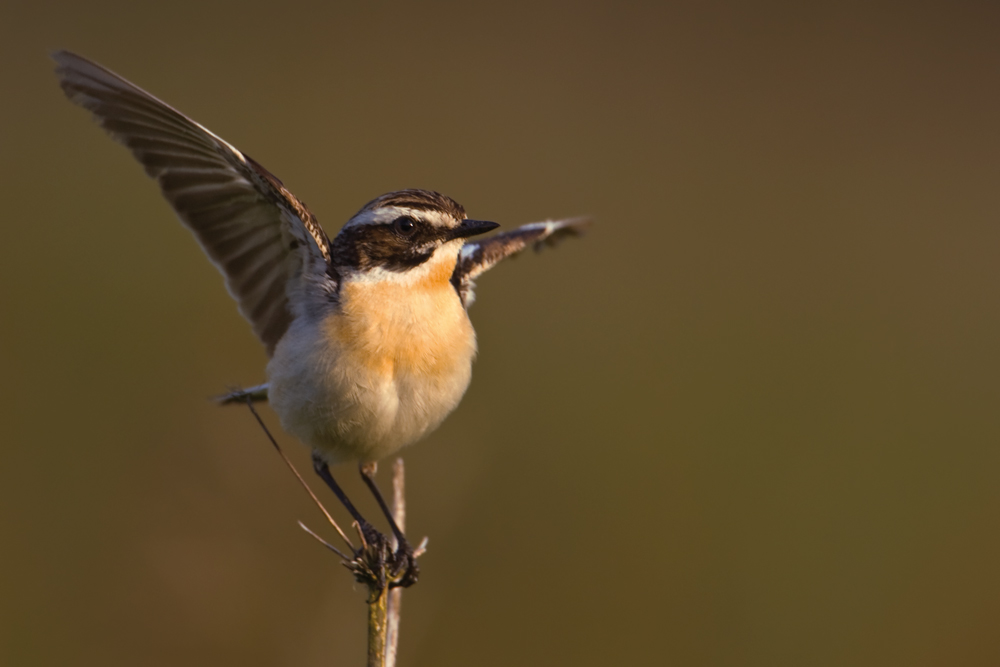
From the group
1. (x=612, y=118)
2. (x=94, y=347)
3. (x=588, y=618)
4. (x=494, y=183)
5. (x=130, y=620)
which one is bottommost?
(x=588, y=618)

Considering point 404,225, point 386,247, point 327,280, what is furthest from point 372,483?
point 404,225

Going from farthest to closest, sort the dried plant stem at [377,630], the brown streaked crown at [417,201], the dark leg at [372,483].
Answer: the dark leg at [372,483], the brown streaked crown at [417,201], the dried plant stem at [377,630]

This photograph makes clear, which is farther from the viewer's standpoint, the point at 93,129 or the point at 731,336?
the point at 93,129

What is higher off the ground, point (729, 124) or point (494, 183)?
point (729, 124)

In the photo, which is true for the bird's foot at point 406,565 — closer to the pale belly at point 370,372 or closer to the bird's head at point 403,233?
the pale belly at point 370,372

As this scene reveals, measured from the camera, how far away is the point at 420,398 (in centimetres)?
387

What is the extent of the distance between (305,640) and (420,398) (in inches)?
53.1

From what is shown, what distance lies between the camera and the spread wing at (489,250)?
4789 mm

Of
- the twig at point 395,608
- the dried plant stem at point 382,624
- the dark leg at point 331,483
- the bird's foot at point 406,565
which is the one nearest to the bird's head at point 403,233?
the twig at point 395,608

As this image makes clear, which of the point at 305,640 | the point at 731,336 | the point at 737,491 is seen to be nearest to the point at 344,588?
the point at 305,640

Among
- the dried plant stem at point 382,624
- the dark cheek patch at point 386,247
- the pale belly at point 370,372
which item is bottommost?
the dried plant stem at point 382,624

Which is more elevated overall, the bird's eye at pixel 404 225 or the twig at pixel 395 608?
the bird's eye at pixel 404 225

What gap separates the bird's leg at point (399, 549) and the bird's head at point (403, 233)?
1.02 meters

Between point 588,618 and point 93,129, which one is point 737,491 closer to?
point 588,618
